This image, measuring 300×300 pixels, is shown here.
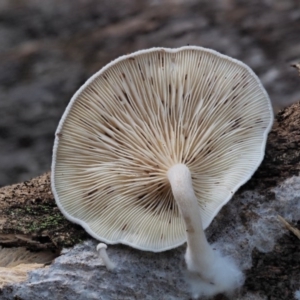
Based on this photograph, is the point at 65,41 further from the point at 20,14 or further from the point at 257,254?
the point at 257,254

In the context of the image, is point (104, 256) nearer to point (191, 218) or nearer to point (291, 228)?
point (191, 218)

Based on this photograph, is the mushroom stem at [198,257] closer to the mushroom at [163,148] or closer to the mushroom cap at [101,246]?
the mushroom at [163,148]

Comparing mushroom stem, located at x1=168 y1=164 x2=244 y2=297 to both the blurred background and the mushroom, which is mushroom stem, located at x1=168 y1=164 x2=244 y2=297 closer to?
the mushroom

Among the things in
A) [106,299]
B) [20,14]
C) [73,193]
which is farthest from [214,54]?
[20,14]

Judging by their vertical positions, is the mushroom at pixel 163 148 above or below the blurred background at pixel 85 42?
below

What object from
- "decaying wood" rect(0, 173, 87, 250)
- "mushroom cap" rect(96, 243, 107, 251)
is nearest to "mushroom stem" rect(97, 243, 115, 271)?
"mushroom cap" rect(96, 243, 107, 251)

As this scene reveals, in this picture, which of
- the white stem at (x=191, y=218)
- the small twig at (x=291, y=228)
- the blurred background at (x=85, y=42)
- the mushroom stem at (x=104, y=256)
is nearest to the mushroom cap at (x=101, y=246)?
the mushroom stem at (x=104, y=256)
